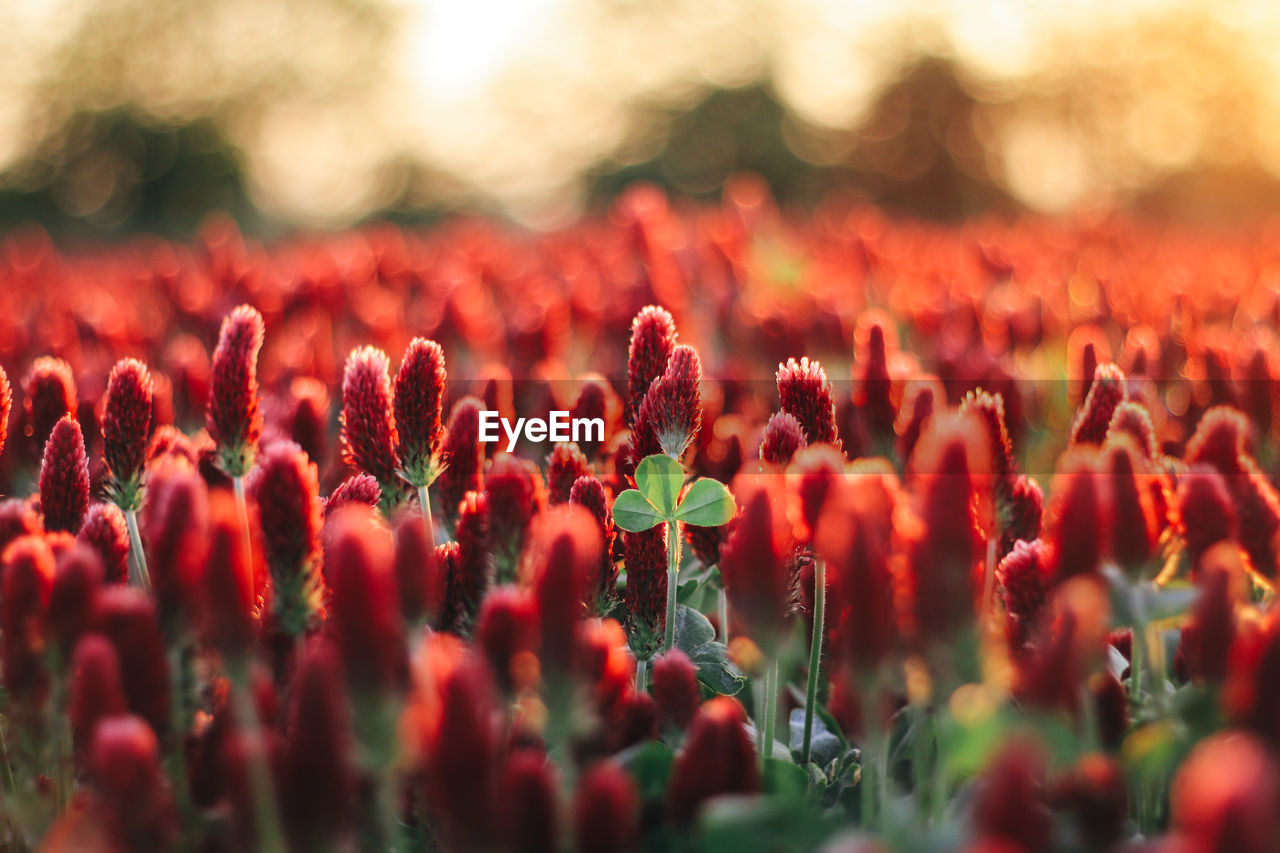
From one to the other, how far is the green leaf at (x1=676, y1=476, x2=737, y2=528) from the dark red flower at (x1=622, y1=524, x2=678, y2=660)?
7cm

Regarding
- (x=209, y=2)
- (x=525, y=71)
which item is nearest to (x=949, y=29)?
(x=525, y=71)

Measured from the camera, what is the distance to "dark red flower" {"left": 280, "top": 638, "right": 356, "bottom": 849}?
97 cm

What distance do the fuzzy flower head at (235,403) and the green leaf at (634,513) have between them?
2.02ft

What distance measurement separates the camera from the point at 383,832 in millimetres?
1158

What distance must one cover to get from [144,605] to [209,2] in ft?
126

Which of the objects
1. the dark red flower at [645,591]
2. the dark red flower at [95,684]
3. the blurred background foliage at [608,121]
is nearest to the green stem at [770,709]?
the dark red flower at [645,591]

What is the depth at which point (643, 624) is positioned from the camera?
66.1 inches

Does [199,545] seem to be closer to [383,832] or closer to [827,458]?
[383,832]

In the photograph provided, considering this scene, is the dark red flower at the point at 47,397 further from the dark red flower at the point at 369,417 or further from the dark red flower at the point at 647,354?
the dark red flower at the point at 647,354

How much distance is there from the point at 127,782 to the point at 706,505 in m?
0.97

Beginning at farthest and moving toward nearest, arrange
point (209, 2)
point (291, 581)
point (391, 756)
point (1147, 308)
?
point (209, 2)
point (1147, 308)
point (291, 581)
point (391, 756)

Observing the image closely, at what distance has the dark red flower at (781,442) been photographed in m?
1.51

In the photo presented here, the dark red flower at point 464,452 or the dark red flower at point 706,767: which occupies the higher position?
the dark red flower at point 464,452

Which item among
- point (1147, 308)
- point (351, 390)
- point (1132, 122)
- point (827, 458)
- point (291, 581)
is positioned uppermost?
point (1132, 122)
